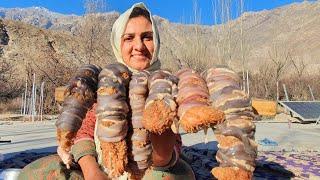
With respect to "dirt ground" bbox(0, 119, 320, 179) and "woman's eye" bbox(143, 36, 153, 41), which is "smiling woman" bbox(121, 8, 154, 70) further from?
"dirt ground" bbox(0, 119, 320, 179)

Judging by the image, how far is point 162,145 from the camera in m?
1.03

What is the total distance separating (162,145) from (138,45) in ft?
1.33

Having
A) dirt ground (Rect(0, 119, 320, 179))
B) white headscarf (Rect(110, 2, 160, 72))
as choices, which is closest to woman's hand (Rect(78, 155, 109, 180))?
white headscarf (Rect(110, 2, 160, 72))

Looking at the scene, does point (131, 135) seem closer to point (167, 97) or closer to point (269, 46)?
point (167, 97)

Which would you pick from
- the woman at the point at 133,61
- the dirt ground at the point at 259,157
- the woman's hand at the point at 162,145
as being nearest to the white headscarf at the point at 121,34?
the woman at the point at 133,61

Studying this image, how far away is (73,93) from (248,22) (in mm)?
83336

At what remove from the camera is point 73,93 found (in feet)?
3.03

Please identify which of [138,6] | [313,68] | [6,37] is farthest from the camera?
[313,68]

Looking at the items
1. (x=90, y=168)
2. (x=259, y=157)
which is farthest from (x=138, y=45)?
(x=259, y=157)

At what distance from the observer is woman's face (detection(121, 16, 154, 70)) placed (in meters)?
1.29

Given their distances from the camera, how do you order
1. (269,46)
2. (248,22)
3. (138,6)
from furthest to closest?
(248,22), (269,46), (138,6)

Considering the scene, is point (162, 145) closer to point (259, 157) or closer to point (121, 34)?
point (121, 34)

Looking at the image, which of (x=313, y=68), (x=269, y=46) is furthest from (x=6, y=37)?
(x=269, y=46)

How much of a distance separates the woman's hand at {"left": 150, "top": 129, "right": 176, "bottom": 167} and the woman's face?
27cm
